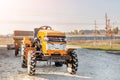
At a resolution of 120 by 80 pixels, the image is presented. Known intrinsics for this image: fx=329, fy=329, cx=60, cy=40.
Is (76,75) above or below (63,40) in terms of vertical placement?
below

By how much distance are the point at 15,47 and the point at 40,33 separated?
10.3 meters

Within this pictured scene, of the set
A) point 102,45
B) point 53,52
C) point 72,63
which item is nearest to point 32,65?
point 53,52

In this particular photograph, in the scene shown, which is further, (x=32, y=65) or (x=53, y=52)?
(x=53, y=52)

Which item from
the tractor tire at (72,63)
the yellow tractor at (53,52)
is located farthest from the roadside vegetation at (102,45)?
the yellow tractor at (53,52)

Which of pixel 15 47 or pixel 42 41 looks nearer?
pixel 42 41

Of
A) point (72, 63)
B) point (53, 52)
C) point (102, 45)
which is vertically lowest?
point (102, 45)

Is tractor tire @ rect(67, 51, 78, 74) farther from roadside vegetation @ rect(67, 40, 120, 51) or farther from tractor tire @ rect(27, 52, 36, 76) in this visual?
roadside vegetation @ rect(67, 40, 120, 51)

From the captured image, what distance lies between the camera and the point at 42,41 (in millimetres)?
17953

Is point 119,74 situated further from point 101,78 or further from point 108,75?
point 101,78

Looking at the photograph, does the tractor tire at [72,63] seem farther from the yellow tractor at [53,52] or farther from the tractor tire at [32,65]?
the tractor tire at [32,65]

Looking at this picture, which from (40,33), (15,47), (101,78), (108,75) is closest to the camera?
(101,78)

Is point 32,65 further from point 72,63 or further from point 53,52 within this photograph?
point 72,63

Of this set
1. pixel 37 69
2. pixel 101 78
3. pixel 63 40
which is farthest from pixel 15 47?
pixel 101 78

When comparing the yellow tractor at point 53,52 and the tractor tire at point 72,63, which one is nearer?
the yellow tractor at point 53,52
